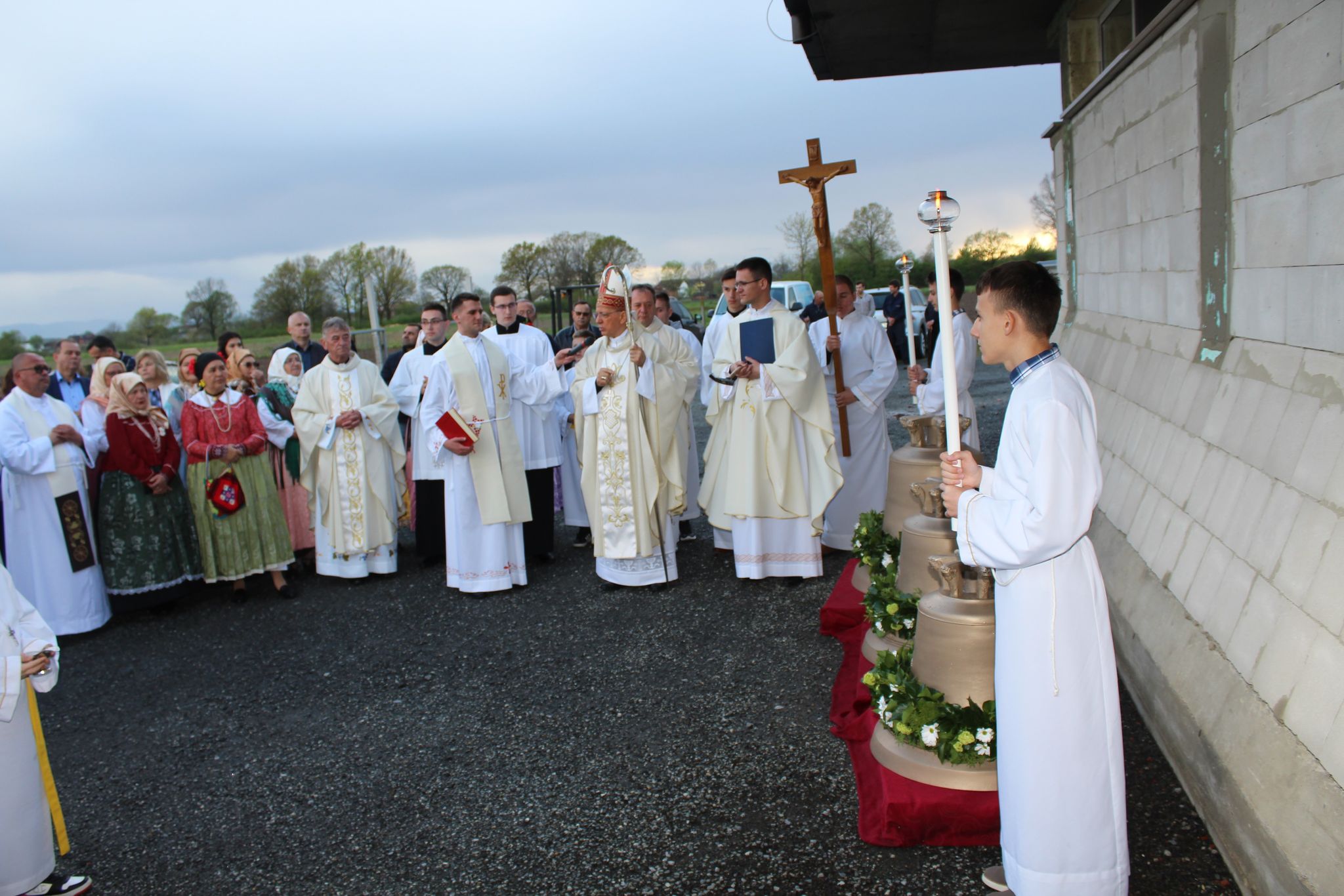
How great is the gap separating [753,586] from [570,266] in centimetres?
2462

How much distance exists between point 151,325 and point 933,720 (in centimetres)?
2522

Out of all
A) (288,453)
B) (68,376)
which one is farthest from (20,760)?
(68,376)

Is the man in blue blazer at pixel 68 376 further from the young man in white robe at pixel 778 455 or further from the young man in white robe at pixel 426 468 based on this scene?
the young man in white robe at pixel 778 455

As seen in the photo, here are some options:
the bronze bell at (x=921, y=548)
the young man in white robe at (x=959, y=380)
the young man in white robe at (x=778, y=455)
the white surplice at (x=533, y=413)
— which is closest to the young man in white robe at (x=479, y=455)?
the white surplice at (x=533, y=413)

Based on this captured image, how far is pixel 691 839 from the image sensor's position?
3426 millimetres

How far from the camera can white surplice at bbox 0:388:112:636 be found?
6586 millimetres

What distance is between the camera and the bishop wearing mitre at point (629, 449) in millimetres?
6645

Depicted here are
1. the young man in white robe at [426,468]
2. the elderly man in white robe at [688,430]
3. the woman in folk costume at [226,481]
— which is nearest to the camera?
the woman in folk costume at [226,481]

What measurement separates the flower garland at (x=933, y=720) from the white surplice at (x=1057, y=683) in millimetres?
663

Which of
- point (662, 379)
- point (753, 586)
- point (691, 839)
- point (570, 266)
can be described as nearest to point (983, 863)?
point (691, 839)

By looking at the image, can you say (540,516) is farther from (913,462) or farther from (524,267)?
(524,267)

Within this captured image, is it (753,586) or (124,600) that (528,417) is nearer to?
(753,586)

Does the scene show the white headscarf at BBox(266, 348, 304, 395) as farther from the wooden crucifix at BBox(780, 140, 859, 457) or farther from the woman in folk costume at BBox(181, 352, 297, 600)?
the wooden crucifix at BBox(780, 140, 859, 457)

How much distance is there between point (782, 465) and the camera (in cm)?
647
